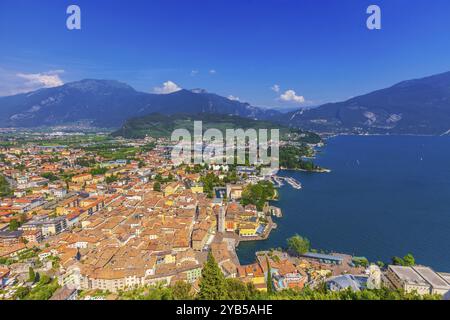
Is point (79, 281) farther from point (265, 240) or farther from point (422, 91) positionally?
point (422, 91)

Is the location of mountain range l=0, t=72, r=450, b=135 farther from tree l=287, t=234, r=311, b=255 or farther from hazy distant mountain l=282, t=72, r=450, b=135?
tree l=287, t=234, r=311, b=255

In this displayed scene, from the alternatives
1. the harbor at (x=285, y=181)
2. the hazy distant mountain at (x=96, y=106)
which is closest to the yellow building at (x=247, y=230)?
the harbor at (x=285, y=181)

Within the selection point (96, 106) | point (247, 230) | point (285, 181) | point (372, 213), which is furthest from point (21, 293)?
point (96, 106)

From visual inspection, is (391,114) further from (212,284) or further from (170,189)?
(212,284)

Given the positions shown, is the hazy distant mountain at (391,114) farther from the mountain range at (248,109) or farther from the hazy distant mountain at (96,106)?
the hazy distant mountain at (96,106)

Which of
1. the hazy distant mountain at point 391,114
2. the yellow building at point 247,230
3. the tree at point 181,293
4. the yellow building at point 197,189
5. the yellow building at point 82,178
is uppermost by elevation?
the hazy distant mountain at point 391,114

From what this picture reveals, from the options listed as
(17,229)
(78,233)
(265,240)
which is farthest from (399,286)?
(17,229)

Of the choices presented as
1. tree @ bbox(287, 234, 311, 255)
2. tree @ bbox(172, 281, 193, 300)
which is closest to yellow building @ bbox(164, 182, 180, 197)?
tree @ bbox(287, 234, 311, 255)
